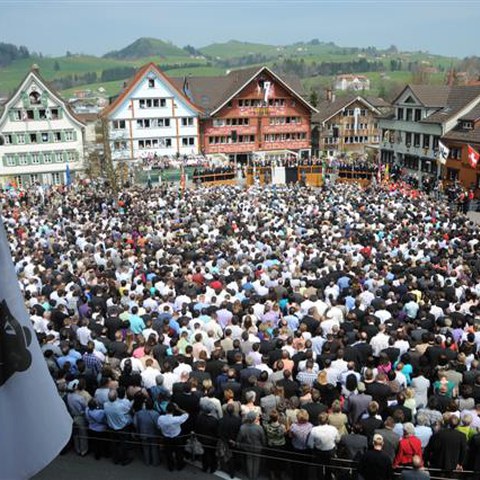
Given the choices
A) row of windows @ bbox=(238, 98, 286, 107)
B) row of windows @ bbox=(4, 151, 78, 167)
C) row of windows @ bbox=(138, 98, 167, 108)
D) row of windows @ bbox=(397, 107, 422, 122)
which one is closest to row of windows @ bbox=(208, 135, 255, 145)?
row of windows @ bbox=(238, 98, 286, 107)

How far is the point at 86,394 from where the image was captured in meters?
9.41

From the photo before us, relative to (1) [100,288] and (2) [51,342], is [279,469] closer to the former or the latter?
(2) [51,342]

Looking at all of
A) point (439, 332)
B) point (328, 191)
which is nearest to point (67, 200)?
point (328, 191)

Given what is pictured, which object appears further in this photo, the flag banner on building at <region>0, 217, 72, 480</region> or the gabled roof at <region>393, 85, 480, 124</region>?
the gabled roof at <region>393, 85, 480, 124</region>

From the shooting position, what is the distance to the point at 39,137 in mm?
51438

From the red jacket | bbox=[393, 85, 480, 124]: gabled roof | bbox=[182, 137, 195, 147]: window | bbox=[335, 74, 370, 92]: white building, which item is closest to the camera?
the red jacket

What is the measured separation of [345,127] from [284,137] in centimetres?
1128

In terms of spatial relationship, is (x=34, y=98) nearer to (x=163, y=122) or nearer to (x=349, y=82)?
(x=163, y=122)

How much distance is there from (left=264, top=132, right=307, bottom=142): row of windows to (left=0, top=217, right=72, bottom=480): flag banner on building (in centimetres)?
5647

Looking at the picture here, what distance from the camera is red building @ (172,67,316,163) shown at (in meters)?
57.1

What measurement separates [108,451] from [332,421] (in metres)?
4.03

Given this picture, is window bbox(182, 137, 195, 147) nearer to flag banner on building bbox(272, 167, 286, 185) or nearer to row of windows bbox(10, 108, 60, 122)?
row of windows bbox(10, 108, 60, 122)

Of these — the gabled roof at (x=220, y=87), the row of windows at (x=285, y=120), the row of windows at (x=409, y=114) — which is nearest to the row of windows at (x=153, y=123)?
the gabled roof at (x=220, y=87)

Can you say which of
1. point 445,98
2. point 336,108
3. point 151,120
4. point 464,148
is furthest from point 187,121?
point 464,148
